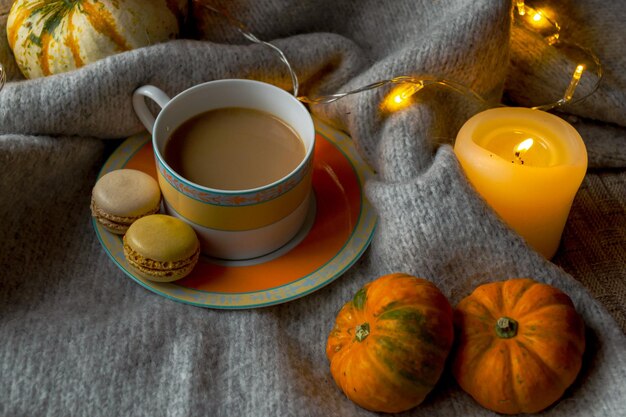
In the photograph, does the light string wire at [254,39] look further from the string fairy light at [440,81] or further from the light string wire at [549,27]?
the light string wire at [549,27]

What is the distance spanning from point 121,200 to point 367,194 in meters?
0.27

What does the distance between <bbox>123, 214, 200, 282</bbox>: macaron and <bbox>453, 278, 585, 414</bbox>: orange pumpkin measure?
0.91ft

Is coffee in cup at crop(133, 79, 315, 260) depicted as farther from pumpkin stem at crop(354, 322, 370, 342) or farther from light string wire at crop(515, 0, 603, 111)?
light string wire at crop(515, 0, 603, 111)

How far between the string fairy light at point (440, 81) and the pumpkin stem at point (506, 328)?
11.4 inches

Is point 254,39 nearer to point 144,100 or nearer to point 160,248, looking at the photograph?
point 144,100

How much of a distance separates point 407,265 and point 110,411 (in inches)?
12.7

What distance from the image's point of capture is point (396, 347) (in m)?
0.65

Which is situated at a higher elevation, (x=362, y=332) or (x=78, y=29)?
(x=78, y=29)

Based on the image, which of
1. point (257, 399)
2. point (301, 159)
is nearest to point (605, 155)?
point (301, 159)

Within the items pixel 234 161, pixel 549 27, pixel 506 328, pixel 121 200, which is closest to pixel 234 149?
pixel 234 161

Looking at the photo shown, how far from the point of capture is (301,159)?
2.67ft

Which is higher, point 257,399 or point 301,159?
point 301,159

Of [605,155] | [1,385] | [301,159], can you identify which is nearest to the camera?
[1,385]

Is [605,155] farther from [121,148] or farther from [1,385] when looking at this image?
[1,385]
